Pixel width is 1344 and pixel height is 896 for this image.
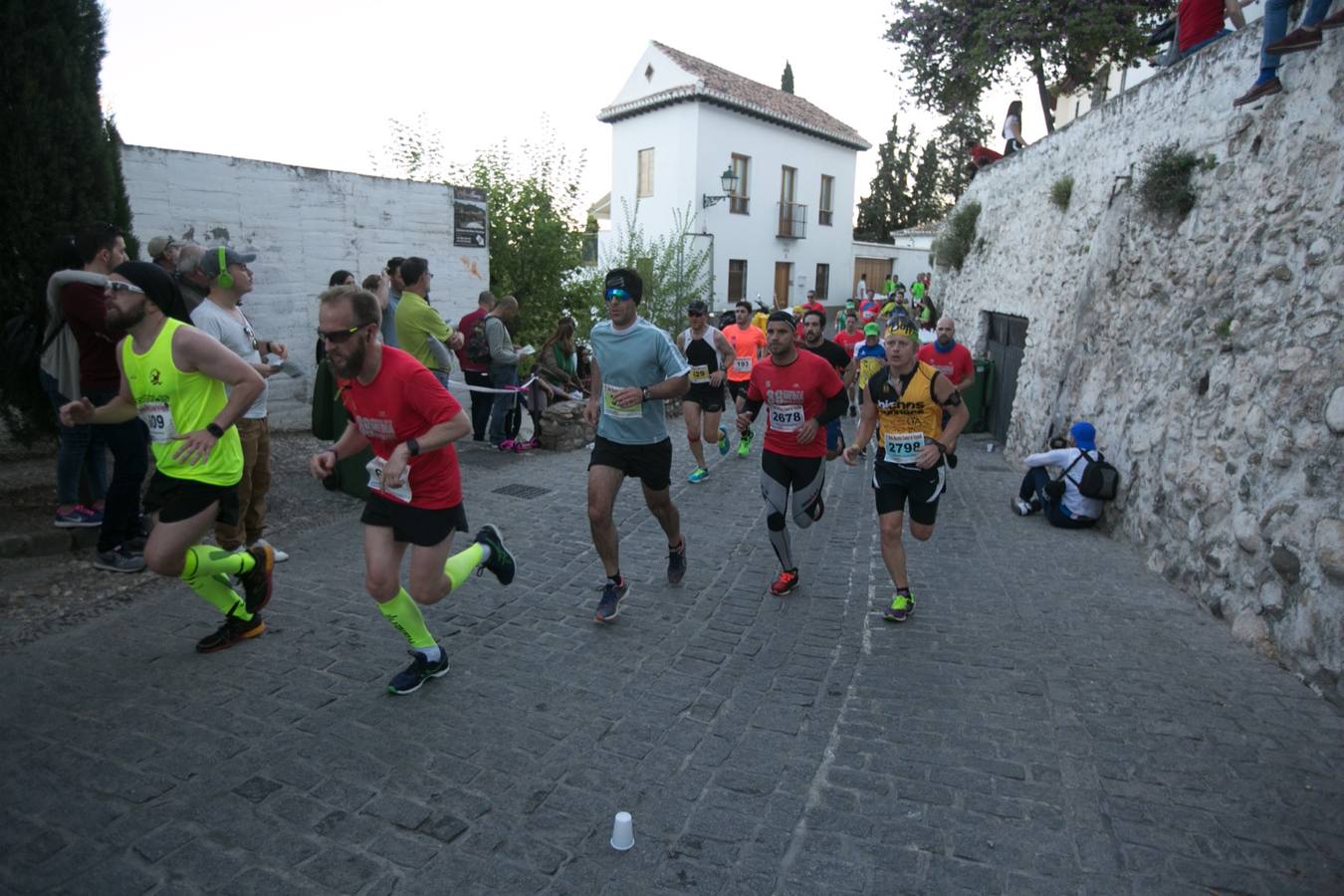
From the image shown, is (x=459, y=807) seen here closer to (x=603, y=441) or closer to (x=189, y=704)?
(x=189, y=704)

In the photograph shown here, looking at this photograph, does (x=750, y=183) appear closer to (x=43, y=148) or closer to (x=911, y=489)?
(x=43, y=148)

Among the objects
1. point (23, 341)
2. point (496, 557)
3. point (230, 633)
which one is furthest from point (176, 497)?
point (23, 341)

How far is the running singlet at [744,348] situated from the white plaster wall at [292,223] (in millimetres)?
4105

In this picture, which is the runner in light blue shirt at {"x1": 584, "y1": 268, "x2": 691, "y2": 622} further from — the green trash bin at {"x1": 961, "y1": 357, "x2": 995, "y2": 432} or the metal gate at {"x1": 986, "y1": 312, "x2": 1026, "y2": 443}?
the green trash bin at {"x1": 961, "y1": 357, "x2": 995, "y2": 432}

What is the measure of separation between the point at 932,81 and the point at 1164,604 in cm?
1507

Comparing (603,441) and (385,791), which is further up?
(603,441)

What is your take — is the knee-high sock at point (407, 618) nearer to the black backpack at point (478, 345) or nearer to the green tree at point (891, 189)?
the black backpack at point (478, 345)

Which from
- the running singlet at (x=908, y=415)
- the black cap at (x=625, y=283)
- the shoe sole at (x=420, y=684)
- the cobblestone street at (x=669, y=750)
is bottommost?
the cobblestone street at (x=669, y=750)

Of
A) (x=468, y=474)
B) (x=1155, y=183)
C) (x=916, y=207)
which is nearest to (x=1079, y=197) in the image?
(x=1155, y=183)

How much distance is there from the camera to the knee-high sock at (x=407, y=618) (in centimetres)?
388

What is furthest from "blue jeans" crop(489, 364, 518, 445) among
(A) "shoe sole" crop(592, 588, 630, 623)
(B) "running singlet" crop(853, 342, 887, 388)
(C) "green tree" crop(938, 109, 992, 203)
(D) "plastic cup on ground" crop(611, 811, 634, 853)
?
(C) "green tree" crop(938, 109, 992, 203)

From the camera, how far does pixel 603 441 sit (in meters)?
5.16

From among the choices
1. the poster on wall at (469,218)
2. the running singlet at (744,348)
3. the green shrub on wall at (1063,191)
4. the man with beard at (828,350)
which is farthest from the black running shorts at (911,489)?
the poster on wall at (469,218)

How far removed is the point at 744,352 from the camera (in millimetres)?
10688
